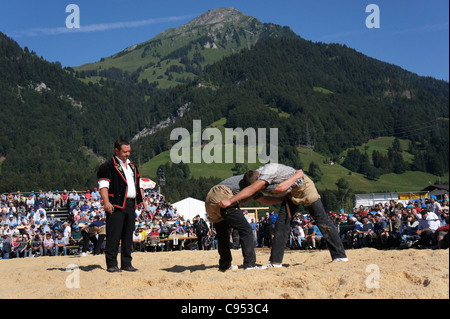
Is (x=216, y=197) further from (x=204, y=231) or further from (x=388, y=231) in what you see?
(x=204, y=231)

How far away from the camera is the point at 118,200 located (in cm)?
721

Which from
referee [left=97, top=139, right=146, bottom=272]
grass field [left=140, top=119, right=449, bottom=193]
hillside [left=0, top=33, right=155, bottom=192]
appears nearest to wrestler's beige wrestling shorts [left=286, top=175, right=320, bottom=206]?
referee [left=97, top=139, right=146, bottom=272]

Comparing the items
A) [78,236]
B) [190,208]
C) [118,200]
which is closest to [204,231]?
[78,236]

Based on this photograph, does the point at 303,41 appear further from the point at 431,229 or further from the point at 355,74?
the point at 431,229

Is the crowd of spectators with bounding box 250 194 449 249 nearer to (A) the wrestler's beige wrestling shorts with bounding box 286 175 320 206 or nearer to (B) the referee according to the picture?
(A) the wrestler's beige wrestling shorts with bounding box 286 175 320 206

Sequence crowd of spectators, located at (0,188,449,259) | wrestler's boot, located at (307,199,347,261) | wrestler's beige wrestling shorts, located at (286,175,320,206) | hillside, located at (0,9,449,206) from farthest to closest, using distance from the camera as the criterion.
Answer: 1. hillside, located at (0,9,449,206)
2. crowd of spectators, located at (0,188,449,259)
3. wrestler's boot, located at (307,199,347,261)
4. wrestler's beige wrestling shorts, located at (286,175,320,206)

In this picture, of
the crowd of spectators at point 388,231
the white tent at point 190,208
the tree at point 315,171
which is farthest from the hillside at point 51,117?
the crowd of spectators at point 388,231

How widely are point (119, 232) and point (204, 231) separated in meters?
10.7

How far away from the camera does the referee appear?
7.22 meters

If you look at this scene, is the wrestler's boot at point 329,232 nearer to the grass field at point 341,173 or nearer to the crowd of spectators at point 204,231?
the crowd of spectators at point 204,231

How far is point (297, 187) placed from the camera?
6.72 meters

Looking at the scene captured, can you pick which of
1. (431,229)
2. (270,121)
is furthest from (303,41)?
(431,229)

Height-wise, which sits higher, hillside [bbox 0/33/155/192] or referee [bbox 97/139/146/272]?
hillside [bbox 0/33/155/192]

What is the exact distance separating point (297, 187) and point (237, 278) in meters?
1.75
